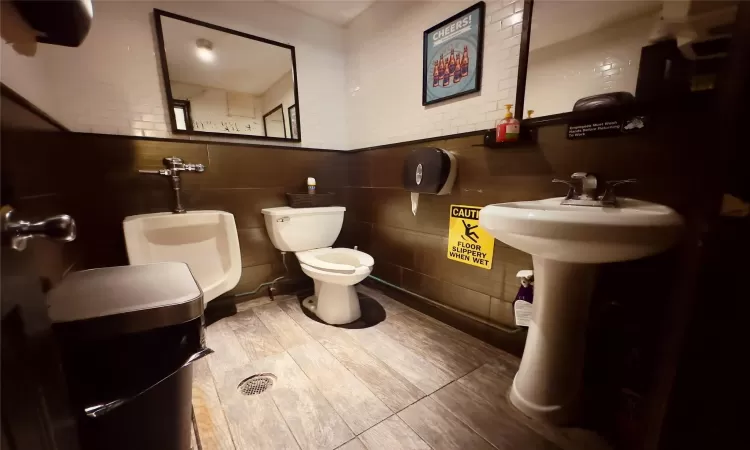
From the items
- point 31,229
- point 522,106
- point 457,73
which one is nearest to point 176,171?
point 31,229

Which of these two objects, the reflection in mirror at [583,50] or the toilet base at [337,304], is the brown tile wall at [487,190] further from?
the toilet base at [337,304]

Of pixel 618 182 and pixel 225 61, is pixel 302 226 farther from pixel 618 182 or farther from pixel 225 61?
pixel 618 182

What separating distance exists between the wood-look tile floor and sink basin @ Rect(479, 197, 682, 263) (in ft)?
2.11

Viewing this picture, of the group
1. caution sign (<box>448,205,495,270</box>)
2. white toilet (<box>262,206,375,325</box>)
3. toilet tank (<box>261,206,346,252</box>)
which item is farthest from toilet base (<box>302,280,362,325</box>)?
caution sign (<box>448,205,495,270</box>)

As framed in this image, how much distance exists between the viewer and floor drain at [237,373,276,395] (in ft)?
3.47

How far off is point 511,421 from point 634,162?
1.01 metres

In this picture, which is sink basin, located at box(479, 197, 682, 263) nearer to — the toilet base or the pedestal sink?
the pedestal sink

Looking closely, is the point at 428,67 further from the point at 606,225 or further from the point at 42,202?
the point at 42,202

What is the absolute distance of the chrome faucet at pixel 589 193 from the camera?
0.89 metres

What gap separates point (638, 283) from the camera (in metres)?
0.93

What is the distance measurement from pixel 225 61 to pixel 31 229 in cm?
169

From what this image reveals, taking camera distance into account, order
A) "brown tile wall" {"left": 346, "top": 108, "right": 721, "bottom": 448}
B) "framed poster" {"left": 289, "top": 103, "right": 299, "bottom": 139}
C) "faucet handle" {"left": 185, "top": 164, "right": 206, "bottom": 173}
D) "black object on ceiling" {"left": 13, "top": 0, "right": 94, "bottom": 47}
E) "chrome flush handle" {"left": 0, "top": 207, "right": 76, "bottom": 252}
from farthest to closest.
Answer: "framed poster" {"left": 289, "top": 103, "right": 299, "bottom": 139}, "faucet handle" {"left": 185, "top": 164, "right": 206, "bottom": 173}, "black object on ceiling" {"left": 13, "top": 0, "right": 94, "bottom": 47}, "brown tile wall" {"left": 346, "top": 108, "right": 721, "bottom": 448}, "chrome flush handle" {"left": 0, "top": 207, "right": 76, "bottom": 252}

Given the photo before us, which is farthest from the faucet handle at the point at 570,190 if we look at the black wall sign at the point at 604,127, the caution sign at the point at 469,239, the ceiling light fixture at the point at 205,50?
the ceiling light fixture at the point at 205,50

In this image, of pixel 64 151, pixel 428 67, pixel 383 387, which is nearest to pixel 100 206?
pixel 64 151
